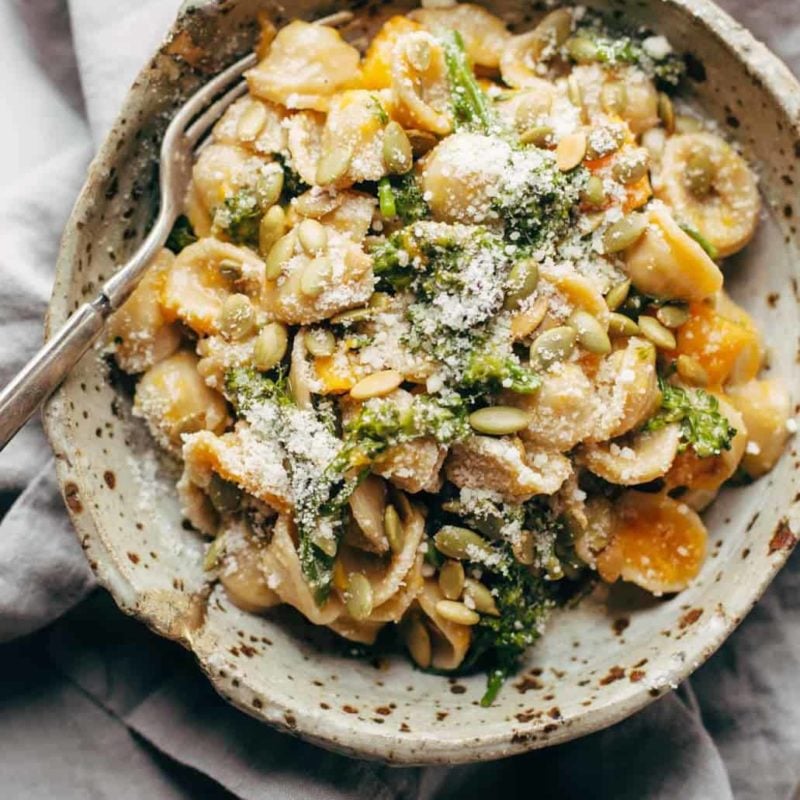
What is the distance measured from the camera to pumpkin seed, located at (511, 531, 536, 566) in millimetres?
2244

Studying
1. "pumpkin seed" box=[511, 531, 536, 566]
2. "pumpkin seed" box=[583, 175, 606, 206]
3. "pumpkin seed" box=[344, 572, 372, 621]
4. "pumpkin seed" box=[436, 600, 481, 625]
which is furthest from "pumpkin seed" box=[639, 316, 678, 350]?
"pumpkin seed" box=[344, 572, 372, 621]

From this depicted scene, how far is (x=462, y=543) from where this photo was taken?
225cm

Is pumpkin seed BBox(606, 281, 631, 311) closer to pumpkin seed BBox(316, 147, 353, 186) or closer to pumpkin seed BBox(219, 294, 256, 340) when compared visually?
pumpkin seed BBox(316, 147, 353, 186)

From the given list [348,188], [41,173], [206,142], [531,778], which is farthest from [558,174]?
[531,778]

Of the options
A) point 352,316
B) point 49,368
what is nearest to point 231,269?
point 352,316

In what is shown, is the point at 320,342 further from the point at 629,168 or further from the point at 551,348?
the point at 629,168

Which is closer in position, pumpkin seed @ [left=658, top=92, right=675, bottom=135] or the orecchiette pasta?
the orecchiette pasta

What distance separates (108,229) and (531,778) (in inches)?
72.4

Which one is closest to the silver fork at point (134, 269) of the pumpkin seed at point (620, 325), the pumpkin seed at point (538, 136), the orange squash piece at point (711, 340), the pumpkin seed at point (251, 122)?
the pumpkin seed at point (251, 122)

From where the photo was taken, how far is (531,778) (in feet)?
9.41

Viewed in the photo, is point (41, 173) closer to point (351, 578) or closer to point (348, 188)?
point (348, 188)

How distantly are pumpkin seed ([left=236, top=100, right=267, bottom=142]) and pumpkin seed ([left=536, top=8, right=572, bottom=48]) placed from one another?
0.69 metres

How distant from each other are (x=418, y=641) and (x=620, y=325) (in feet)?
2.90

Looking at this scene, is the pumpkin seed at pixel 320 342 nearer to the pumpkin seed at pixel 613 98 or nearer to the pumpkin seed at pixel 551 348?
the pumpkin seed at pixel 551 348
